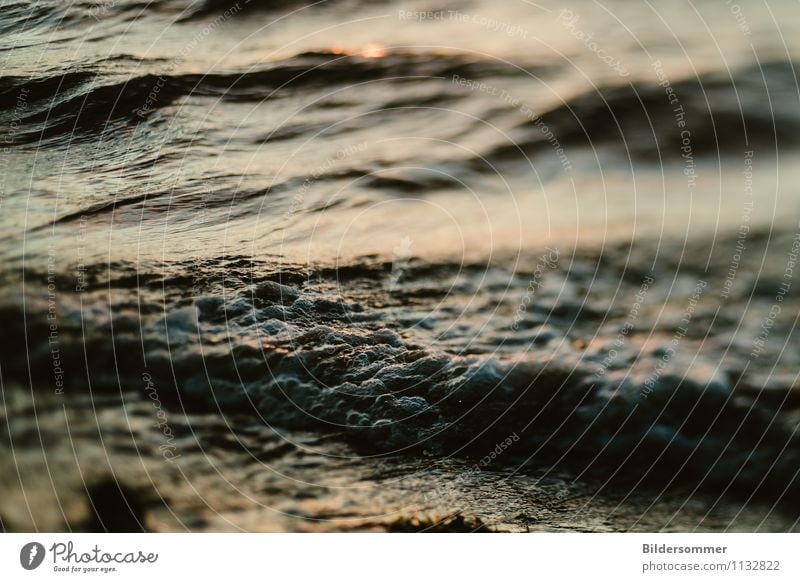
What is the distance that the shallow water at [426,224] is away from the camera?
843 mm

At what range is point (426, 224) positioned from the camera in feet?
3.01

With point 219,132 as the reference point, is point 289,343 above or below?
below

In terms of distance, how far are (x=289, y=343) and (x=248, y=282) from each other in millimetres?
109

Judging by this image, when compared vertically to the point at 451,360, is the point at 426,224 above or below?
above

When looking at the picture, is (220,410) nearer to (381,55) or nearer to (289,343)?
(289,343)

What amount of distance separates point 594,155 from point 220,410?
663mm

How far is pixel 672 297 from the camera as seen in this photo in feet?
2.92

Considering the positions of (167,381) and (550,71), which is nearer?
(167,381)

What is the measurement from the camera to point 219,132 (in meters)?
0.93

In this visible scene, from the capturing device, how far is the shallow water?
0.84m

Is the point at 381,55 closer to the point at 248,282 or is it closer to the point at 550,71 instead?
the point at 550,71
